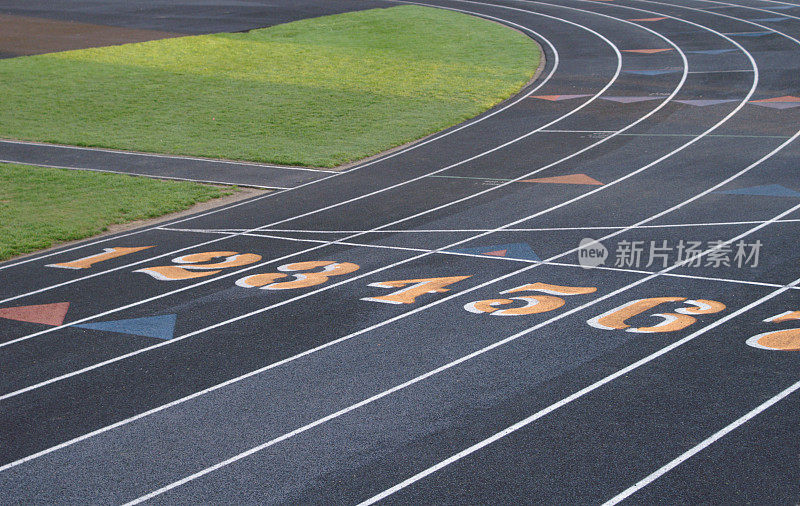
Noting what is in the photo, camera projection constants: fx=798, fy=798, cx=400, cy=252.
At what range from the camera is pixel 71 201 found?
56.3ft

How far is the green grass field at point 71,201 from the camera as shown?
15176 millimetres

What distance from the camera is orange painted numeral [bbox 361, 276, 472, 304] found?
11.2 m

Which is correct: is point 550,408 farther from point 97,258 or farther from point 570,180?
point 570,180

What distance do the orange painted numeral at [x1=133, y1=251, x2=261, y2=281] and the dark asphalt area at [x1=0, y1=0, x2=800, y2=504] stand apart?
2.7 inches

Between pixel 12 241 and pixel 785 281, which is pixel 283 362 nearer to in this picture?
pixel 785 281

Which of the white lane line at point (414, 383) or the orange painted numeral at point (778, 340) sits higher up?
the orange painted numeral at point (778, 340)

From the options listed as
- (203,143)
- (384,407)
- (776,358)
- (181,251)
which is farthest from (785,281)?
(203,143)

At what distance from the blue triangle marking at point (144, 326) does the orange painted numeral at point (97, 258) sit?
291 centimetres

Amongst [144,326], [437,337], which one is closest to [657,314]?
[437,337]

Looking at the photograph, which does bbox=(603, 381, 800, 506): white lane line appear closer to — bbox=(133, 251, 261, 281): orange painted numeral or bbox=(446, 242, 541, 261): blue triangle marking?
bbox=(446, 242, 541, 261): blue triangle marking

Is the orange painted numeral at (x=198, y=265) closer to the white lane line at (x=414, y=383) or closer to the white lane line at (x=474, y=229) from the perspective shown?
the white lane line at (x=474, y=229)

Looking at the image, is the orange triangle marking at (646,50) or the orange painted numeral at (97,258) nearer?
the orange painted numeral at (97,258)

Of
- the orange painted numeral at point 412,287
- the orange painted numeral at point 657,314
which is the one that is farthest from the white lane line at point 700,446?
the orange painted numeral at point 412,287

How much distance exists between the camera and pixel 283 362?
31.1 ft
